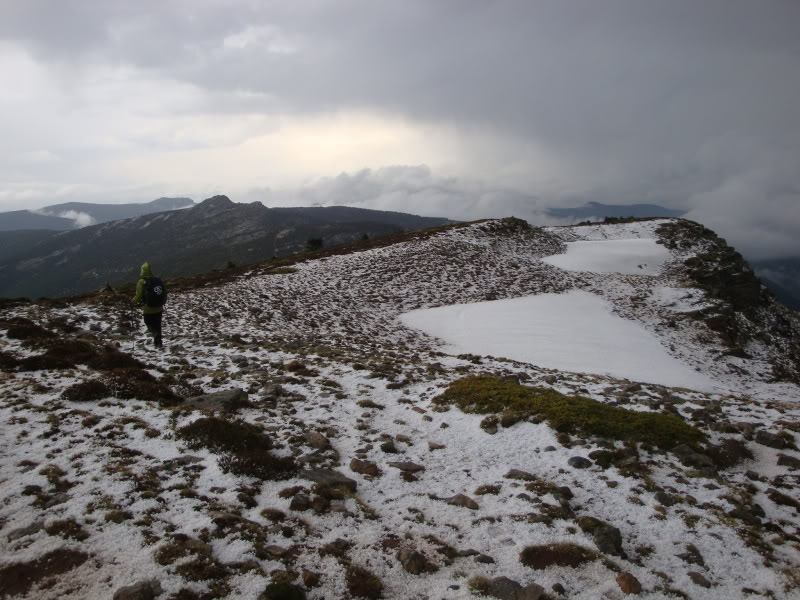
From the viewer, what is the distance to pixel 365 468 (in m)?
9.43

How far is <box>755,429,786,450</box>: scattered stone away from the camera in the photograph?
1019 cm

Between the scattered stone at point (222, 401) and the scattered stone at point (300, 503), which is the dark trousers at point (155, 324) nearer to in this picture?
the scattered stone at point (222, 401)

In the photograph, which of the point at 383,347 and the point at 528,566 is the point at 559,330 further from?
the point at 528,566

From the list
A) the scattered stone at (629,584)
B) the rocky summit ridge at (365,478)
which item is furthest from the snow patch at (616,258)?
the scattered stone at (629,584)

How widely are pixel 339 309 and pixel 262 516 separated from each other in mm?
22567

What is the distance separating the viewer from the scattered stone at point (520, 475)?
9110 millimetres

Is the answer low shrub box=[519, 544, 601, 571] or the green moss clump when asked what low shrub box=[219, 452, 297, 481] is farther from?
the green moss clump

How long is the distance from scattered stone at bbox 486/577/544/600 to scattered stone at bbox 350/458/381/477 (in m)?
3.61

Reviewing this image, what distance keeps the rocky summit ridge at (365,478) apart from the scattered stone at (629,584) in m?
0.03

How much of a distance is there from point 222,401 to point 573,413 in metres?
9.35

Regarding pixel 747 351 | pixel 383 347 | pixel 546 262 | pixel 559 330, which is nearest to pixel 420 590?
pixel 383 347

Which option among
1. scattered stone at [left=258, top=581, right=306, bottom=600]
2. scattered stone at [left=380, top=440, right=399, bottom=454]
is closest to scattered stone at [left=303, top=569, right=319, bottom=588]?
scattered stone at [left=258, top=581, right=306, bottom=600]

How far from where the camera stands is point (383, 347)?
22453mm

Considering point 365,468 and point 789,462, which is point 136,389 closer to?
point 365,468
